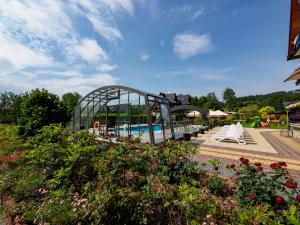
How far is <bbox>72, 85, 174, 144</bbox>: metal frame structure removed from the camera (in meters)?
9.19

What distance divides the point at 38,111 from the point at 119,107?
16.3 feet

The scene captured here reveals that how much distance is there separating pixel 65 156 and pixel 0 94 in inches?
1097

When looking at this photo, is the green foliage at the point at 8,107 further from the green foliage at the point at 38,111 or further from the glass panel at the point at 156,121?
the glass panel at the point at 156,121

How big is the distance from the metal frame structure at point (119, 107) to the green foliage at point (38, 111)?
294 cm

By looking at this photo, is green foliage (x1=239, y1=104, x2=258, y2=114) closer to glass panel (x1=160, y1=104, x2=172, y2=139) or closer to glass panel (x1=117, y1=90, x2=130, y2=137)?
glass panel (x1=160, y1=104, x2=172, y2=139)

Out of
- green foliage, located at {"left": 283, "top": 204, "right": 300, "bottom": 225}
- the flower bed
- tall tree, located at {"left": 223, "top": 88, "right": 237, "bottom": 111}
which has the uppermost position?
tall tree, located at {"left": 223, "top": 88, "right": 237, "bottom": 111}

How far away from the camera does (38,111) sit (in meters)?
9.63

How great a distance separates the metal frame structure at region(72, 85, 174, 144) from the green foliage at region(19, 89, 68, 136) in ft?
9.66

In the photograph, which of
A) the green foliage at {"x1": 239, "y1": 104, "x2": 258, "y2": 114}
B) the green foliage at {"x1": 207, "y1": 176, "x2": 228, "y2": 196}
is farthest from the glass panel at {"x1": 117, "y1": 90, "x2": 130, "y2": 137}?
the green foliage at {"x1": 239, "y1": 104, "x2": 258, "y2": 114}

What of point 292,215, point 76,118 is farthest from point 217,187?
point 76,118

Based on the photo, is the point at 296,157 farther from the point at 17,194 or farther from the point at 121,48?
the point at 121,48

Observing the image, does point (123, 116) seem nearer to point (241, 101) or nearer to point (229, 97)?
point (229, 97)

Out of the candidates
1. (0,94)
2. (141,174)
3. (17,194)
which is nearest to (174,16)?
(141,174)

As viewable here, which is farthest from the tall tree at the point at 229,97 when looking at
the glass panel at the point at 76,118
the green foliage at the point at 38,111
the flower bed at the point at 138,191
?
the flower bed at the point at 138,191
